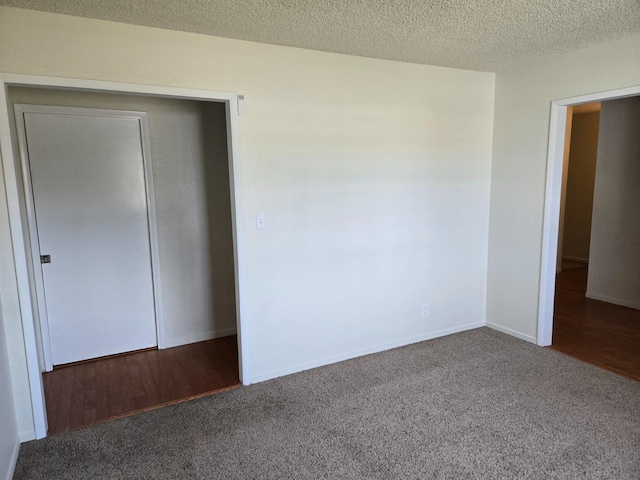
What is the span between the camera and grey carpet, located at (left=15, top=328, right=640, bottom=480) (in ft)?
7.02

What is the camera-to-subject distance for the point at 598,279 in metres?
5.05

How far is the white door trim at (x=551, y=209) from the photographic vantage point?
3.38m

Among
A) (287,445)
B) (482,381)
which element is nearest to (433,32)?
(482,381)

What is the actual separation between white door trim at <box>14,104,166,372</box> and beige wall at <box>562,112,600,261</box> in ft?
22.4

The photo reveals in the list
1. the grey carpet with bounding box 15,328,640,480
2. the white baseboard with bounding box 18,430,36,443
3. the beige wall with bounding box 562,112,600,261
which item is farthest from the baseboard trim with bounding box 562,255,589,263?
the white baseboard with bounding box 18,430,36,443

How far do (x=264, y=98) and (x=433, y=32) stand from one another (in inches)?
47.9

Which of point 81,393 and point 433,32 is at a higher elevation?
point 433,32

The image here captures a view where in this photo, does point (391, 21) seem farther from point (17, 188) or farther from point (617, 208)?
point (617, 208)

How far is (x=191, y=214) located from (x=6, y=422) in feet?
6.99

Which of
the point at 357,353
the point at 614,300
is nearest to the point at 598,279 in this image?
the point at 614,300

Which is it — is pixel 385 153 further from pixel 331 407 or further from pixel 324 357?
pixel 331 407

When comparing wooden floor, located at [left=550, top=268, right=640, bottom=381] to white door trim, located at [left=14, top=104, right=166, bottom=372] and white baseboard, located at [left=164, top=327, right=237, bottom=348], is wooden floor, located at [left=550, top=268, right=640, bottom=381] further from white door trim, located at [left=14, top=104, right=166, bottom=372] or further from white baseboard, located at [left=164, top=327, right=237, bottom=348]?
white door trim, located at [left=14, top=104, right=166, bottom=372]

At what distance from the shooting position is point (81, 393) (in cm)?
300

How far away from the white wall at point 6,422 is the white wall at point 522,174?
3.91 m
